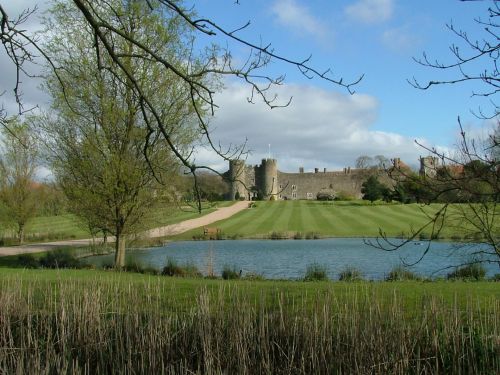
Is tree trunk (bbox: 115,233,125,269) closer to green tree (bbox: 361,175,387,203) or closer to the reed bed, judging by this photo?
green tree (bbox: 361,175,387,203)

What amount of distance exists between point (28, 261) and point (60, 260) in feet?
3.81

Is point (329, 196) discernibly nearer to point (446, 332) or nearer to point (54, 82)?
point (54, 82)

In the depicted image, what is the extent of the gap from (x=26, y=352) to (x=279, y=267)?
12.6 meters

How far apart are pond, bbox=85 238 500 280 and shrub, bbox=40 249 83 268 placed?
1018mm

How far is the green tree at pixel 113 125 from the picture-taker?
14.7m

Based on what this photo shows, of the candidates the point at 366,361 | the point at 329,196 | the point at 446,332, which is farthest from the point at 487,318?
the point at 329,196

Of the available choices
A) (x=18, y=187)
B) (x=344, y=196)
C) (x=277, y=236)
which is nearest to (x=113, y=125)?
(x=18, y=187)

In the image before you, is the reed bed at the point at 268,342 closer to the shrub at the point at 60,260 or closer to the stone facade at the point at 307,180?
the shrub at the point at 60,260

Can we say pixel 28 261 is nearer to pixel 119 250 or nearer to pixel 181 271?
pixel 119 250

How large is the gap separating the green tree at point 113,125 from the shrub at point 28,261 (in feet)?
10.3

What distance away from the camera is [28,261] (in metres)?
18.3

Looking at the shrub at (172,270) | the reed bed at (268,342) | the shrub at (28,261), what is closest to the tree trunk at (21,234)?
the shrub at (28,261)

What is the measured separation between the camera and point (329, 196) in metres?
66.5

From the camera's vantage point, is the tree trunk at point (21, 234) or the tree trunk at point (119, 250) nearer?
the tree trunk at point (119, 250)
